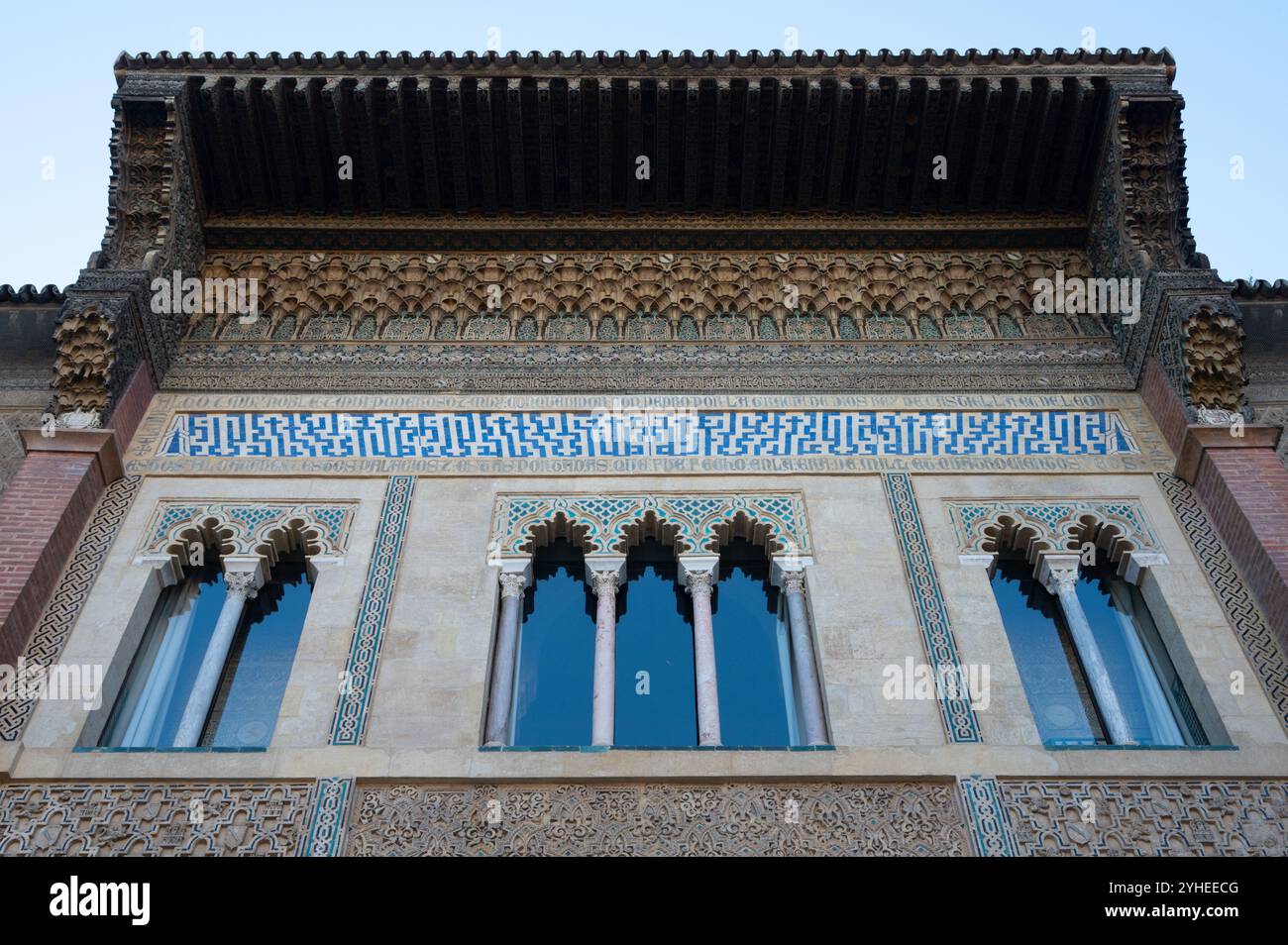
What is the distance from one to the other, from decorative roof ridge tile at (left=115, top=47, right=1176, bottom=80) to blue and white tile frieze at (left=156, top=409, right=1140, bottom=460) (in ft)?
6.14

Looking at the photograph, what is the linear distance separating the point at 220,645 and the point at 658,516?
6.00 ft

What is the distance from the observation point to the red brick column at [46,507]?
4910 mm

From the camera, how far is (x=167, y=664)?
5156mm

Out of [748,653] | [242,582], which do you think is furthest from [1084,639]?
[242,582]

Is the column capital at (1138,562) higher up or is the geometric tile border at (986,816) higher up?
the column capital at (1138,562)

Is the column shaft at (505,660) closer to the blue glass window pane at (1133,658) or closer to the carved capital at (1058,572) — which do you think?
the carved capital at (1058,572)

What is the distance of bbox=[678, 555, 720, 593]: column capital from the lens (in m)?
5.26

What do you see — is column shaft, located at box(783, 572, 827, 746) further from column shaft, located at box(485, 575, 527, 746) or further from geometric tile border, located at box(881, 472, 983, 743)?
column shaft, located at box(485, 575, 527, 746)

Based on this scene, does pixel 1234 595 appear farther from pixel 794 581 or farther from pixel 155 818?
pixel 155 818

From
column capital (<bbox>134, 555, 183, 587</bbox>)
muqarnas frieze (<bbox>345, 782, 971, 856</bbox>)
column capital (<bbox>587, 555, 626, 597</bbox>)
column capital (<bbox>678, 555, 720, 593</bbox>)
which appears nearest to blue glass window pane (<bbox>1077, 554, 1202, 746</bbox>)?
muqarnas frieze (<bbox>345, 782, 971, 856</bbox>)

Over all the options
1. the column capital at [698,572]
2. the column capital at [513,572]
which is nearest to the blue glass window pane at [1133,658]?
the column capital at [698,572]

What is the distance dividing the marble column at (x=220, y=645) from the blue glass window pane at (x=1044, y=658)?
9.94 feet
